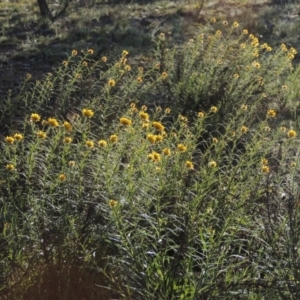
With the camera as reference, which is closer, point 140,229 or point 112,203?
Answer: point 112,203

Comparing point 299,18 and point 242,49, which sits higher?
point 242,49

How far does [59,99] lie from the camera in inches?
219

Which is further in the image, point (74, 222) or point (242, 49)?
point (242, 49)

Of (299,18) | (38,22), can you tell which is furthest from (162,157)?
(299,18)

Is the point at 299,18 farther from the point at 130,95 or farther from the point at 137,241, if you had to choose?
the point at 137,241

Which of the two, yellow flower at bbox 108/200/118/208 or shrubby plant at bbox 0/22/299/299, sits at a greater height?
yellow flower at bbox 108/200/118/208

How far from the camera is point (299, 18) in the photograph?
35.3 ft

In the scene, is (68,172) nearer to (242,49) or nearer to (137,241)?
(137,241)

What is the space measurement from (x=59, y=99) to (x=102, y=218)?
2313 millimetres

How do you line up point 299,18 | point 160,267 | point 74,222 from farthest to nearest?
point 299,18
point 74,222
point 160,267

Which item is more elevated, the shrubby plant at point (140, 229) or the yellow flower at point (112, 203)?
the yellow flower at point (112, 203)

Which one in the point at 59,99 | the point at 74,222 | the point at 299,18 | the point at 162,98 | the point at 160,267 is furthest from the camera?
the point at 299,18

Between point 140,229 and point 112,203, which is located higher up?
point 112,203

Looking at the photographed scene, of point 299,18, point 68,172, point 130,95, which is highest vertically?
point 68,172
